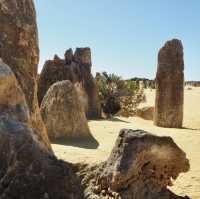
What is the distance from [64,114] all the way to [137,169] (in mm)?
6188

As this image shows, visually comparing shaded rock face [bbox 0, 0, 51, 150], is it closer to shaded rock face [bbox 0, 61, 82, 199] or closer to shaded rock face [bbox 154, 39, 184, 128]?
shaded rock face [bbox 0, 61, 82, 199]

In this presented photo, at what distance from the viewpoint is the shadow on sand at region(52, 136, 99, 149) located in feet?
29.1

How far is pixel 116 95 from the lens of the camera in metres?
20.3

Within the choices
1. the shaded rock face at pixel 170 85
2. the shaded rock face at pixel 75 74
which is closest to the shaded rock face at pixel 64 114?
the shaded rock face at pixel 170 85

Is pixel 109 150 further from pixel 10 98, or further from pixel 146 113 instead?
pixel 146 113

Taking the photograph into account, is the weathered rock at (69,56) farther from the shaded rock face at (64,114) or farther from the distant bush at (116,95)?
the shaded rock face at (64,114)

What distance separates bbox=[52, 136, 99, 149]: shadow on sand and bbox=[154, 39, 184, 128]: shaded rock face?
485 centimetres

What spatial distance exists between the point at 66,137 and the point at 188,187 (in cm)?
428

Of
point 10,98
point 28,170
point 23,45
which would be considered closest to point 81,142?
point 23,45

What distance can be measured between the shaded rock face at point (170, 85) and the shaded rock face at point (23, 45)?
870 centimetres

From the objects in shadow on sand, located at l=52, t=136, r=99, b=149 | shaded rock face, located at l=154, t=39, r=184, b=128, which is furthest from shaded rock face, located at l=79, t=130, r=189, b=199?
shaded rock face, located at l=154, t=39, r=184, b=128

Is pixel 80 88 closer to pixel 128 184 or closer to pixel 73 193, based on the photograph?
pixel 128 184

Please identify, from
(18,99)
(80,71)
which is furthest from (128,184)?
(80,71)

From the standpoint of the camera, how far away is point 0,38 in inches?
226
